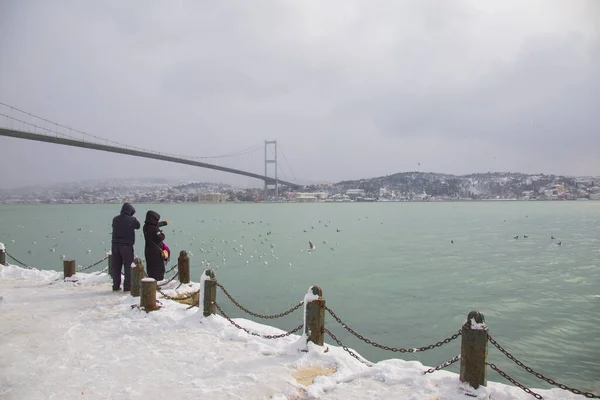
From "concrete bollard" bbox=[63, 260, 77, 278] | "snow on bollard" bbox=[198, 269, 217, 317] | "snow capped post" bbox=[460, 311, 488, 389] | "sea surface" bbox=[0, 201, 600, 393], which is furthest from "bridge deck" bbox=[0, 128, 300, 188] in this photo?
"snow capped post" bbox=[460, 311, 488, 389]

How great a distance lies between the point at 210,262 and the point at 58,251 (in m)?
11.4

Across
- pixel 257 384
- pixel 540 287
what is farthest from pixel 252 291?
pixel 540 287

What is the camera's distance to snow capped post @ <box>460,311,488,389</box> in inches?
137

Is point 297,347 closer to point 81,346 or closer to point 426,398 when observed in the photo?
point 426,398

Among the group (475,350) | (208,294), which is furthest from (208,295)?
(475,350)

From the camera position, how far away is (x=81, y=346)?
4520 millimetres

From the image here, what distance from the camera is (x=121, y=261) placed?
679cm

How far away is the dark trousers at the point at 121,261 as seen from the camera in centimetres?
655

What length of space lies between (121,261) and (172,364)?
3.27 m

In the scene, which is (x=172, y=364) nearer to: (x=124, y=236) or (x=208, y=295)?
(x=208, y=295)

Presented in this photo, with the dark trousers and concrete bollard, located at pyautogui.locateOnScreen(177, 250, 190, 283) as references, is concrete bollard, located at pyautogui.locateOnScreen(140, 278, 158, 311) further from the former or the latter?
concrete bollard, located at pyautogui.locateOnScreen(177, 250, 190, 283)

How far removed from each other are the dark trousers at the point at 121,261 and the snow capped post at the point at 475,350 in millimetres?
5317

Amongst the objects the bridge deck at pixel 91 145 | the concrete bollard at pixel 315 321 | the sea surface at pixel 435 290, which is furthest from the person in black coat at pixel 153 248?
the bridge deck at pixel 91 145

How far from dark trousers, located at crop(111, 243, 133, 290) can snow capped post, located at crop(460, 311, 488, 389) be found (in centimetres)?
532
